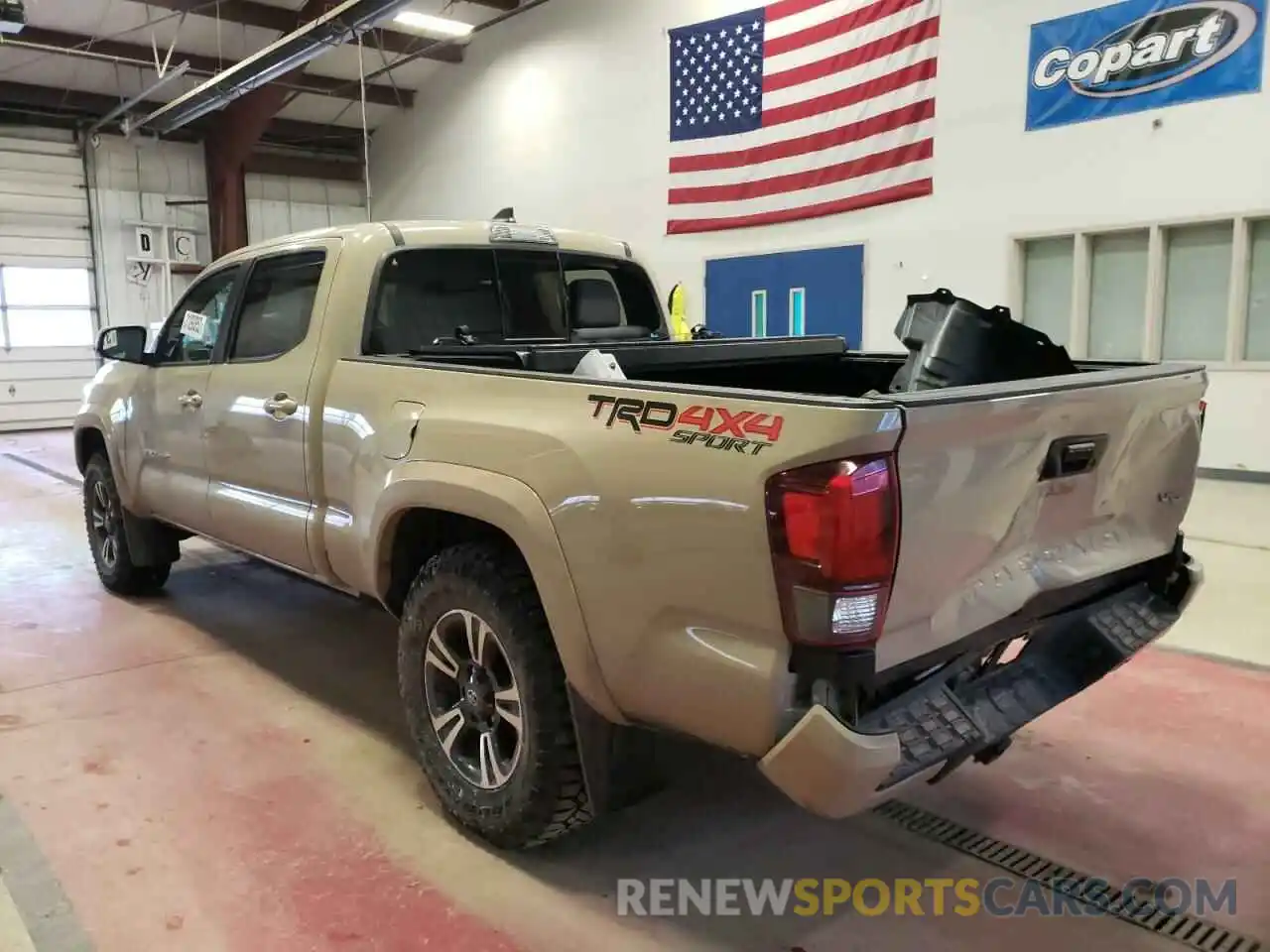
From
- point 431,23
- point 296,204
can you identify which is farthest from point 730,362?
point 296,204

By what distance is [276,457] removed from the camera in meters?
3.43

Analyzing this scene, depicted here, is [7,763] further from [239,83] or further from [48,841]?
[239,83]

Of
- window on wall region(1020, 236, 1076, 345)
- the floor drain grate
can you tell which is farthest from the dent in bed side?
window on wall region(1020, 236, 1076, 345)

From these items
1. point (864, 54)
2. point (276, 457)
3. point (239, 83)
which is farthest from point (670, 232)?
point (276, 457)

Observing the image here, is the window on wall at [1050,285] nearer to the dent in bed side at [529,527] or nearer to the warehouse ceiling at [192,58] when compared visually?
the dent in bed side at [529,527]

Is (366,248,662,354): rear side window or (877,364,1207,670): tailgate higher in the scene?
(366,248,662,354): rear side window

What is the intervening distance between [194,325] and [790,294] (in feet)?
29.5

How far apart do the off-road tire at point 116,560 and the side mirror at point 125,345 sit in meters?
0.74

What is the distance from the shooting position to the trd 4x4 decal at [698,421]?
182 cm

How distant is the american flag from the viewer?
34.8 feet

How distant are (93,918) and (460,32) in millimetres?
13661

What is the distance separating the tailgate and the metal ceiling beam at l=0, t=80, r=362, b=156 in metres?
18.0

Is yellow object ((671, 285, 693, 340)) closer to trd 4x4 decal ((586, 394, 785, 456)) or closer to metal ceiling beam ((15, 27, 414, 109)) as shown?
metal ceiling beam ((15, 27, 414, 109))
